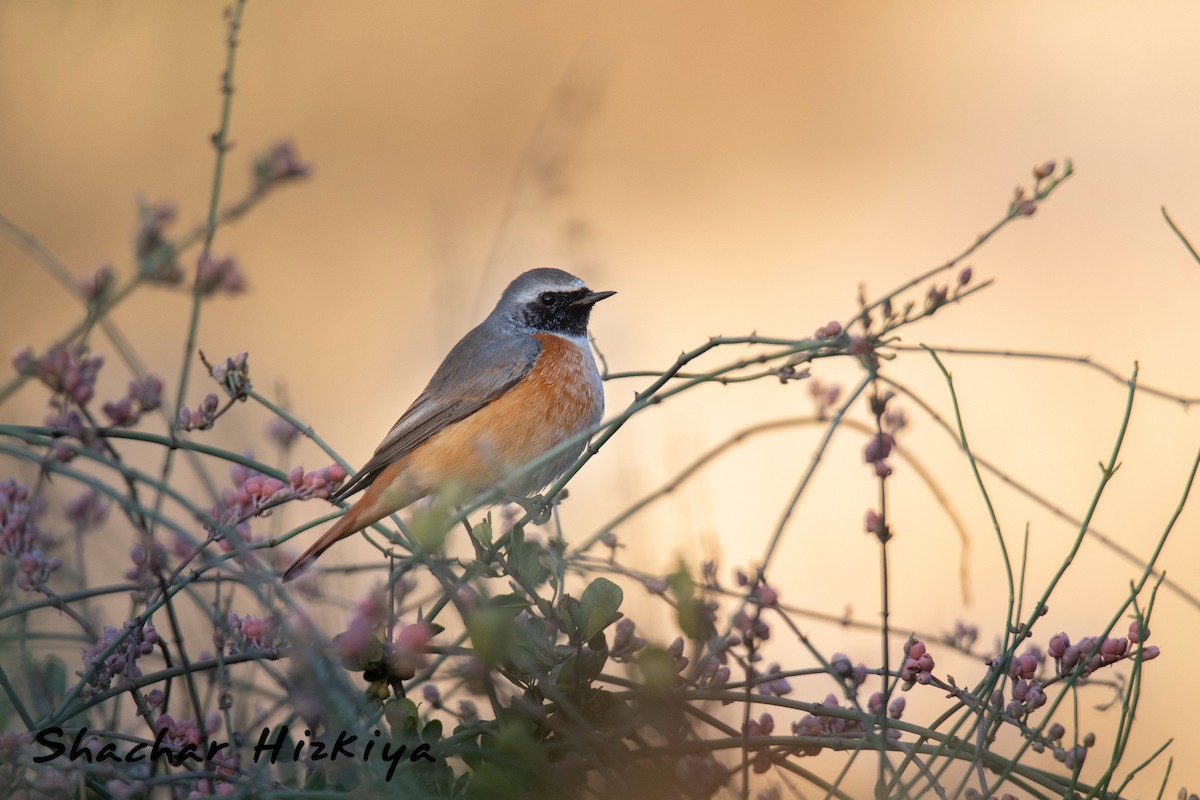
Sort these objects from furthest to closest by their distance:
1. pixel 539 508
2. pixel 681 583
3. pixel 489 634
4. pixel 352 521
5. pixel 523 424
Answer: pixel 523 424 → pixel 352 521 → pixel 539 508 → pixel 681 583 → pixel 489 634

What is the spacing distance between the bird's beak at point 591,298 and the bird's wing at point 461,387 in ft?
0.64

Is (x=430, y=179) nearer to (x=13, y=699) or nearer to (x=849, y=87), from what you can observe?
(x=849, y=87)

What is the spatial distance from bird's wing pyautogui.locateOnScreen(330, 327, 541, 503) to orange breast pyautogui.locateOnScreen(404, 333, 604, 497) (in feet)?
0.10

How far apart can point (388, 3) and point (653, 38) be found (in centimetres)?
160

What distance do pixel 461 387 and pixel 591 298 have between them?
0.59 metres

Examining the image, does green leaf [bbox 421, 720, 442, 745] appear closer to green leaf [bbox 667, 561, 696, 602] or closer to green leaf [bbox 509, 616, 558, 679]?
green leaf [bbox 509, 616, 558, 679]

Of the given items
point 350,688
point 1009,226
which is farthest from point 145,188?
point 350,688

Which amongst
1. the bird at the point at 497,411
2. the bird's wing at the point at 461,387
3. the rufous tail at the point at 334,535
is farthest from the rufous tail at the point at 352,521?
the bird's wing at the point at 461,387

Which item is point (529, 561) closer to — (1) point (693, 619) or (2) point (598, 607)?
(2) point (598, 607)

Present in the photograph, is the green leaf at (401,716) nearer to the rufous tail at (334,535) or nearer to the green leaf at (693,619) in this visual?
the green leaf at (693,619)

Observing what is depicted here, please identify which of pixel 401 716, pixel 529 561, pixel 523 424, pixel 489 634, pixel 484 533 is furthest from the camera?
pixel 523 424

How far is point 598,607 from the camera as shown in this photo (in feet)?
4.94

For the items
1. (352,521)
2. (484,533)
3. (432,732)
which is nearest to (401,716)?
(432,732)

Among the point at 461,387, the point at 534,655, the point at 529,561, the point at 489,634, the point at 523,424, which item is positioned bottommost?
the point at 489,634
